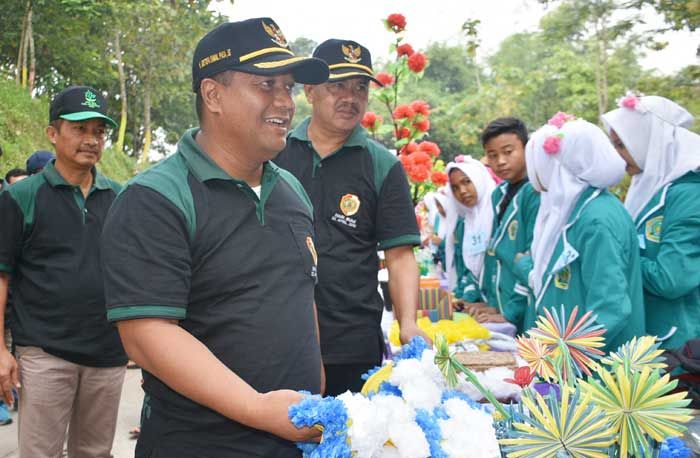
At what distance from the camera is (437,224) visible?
26.0 ft

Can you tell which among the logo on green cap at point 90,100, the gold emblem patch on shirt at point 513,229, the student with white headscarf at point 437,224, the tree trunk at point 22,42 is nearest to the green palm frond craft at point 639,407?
the logo on green cap at point 90,100

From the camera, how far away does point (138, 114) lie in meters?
21.8

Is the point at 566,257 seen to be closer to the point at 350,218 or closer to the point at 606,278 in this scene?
the point at 606,278

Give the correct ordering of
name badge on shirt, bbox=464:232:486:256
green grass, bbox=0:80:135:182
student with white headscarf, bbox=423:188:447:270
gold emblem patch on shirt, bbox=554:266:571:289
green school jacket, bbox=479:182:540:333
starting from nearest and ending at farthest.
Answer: gold emblem patch on shirt, bbox=554:266:571:289 → green school jacket, bbox=479:182:540:333 → name badge on shirt, bbox=464:232:486:256 → student with white headscarf, bbox=423:188:447:270 → green grass, bbox=0:80:135:182

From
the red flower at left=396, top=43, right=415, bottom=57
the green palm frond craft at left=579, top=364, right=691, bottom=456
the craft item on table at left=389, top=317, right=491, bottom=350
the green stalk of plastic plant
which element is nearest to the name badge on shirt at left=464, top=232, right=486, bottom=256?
the craft item on table at left=389, top=317, right=491, bottom=350

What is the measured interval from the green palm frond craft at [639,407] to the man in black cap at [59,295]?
7.12 feet

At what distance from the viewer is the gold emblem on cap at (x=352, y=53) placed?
2586 millimetres

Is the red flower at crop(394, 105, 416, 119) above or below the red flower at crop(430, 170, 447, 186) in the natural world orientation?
above

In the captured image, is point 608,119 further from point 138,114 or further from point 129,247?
point 138,114

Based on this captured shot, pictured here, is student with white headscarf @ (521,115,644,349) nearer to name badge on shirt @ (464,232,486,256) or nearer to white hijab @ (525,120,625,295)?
white hijab @ (525,120,625,295)

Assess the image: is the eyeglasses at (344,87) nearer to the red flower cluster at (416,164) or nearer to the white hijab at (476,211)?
the red flower cluster at (416,164)

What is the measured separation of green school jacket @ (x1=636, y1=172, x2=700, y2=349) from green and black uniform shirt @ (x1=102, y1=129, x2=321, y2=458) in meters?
1.70

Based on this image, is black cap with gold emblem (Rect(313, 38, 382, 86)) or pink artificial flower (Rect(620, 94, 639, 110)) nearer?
black cap with gold emblem (Rect(313, 38, 382, 86))

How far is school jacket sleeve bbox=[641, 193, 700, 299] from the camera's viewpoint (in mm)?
2520
